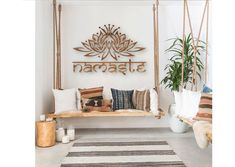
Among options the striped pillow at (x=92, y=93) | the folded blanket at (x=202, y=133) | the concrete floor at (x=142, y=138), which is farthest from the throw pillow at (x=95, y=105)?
the folded blanket at (x=202, y=133)

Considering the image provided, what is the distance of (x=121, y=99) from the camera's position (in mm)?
4602

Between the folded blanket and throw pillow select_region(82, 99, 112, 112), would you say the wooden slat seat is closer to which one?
throw pillow select_region(82, 99, 112, 112)

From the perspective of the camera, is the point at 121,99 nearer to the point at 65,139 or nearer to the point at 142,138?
the point at 142,138

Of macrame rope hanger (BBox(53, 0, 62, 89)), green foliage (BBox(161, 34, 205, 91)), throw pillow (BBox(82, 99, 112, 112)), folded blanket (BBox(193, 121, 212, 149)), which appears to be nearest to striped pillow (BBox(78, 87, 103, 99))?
throw pillow (BBox(82, 99, 112, 112))

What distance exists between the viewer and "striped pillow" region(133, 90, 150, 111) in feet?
14.7

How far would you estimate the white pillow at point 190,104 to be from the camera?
3604 mm

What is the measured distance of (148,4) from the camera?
16.4 ft

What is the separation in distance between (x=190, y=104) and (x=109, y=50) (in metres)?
2.06

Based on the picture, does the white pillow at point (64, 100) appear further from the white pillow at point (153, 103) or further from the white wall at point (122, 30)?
the white pillow at point (153, 103)
